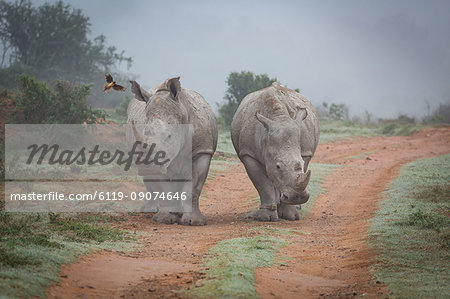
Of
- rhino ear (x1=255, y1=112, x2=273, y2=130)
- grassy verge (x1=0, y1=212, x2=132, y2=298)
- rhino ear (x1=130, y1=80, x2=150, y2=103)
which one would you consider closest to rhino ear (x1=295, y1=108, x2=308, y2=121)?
rhino ear (x1=255, y1=112, x2=273, y2=130)

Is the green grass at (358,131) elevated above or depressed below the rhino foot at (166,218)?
above

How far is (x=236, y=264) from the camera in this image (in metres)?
6.39

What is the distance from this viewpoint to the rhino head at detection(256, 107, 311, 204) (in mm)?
9227

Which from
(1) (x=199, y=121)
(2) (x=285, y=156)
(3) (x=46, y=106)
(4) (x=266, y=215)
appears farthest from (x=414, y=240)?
(3) (x=46, y=106)

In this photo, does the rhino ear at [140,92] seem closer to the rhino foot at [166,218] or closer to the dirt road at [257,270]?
the rhino foot at [166,218]

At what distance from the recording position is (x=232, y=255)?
6.97 m

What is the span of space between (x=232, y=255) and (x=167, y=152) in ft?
8.97

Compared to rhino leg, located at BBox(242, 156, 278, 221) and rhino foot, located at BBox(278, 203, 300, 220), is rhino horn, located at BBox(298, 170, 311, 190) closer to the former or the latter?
rhino leg, located at BBox(242, 156, 278, 221)

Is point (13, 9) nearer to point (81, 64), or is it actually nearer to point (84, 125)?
point (81, 64)

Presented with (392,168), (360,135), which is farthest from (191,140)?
(360,135)

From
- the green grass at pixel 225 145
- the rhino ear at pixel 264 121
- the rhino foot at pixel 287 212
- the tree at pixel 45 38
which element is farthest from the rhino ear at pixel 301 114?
the tree at pixel 45 38

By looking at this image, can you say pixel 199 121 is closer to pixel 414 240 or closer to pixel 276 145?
pixel 276 145

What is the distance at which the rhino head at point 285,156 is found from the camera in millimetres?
9227

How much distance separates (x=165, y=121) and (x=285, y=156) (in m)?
2.10
